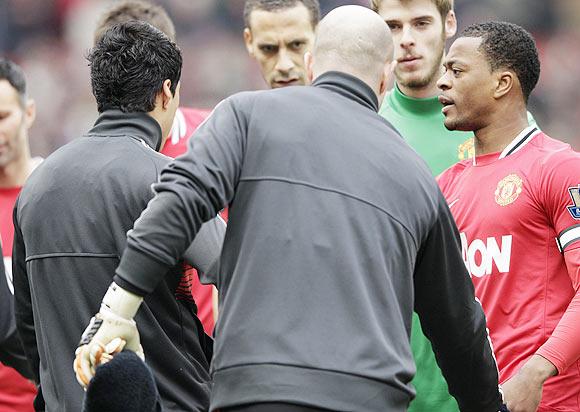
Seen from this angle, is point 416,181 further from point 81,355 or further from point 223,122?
point 81,355

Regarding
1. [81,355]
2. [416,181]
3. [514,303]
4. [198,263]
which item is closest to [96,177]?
[198,263]

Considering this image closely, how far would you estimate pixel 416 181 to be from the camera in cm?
414

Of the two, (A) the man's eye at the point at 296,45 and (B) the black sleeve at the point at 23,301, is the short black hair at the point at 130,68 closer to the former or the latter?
(B) the black sleeve at the point at 23,301

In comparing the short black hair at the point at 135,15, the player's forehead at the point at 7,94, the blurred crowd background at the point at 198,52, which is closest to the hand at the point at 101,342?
the short black hair at the point at 135,15

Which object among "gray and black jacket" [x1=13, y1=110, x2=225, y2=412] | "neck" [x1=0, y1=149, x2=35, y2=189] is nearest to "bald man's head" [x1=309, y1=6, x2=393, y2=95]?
"gray and black jacket" [x1=13, y1=110, x2=225, y2=412]

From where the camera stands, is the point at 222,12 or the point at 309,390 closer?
the point at 309,390

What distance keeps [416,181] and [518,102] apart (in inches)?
53.9

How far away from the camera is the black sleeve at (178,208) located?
12.3 feet

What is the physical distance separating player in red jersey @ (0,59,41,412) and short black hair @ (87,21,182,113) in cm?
174

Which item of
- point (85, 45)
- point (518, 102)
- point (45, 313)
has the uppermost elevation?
point (518, 102)

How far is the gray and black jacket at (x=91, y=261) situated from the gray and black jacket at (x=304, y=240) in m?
0.52

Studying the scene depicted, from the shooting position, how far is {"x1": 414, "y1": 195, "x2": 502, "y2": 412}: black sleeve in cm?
430

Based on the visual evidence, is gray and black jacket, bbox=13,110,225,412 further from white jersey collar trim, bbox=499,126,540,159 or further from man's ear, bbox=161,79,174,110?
white jersey collar trim, bbox=499,126,540,159

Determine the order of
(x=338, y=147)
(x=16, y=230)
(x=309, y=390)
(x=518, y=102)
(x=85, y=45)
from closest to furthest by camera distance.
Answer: (x=309, y=390) → (x=338, y=147) → (x=16, y=230) → (x=518, y=102) → (x=85, y=45)
